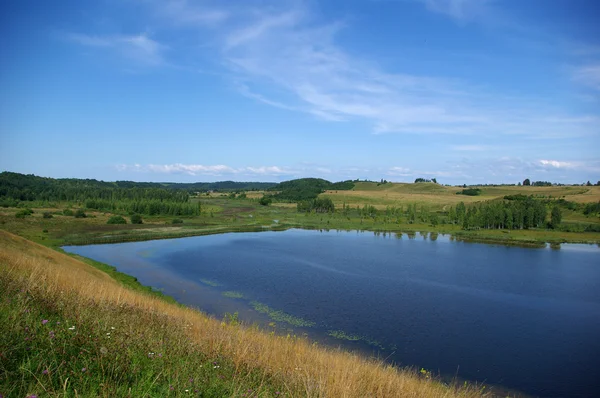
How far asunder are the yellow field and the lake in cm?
7184

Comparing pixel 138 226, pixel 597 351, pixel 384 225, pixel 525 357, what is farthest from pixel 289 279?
pixel 384 225

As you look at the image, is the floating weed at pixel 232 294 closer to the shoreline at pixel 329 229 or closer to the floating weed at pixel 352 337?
the floating weed at pixel 352 337

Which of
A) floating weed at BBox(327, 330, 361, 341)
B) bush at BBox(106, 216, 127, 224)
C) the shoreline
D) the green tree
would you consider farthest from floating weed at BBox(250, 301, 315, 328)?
the green tree

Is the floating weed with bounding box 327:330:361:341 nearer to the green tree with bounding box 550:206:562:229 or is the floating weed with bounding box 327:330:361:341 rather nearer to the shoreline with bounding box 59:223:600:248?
the shoreline with bounding box 59:223:600:248

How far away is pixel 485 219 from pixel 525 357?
68.5 metres

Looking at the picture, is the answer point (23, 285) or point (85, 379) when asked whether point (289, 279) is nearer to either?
point (23, 285)

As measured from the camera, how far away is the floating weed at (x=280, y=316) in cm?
2250

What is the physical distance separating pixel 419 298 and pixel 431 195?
129806mm

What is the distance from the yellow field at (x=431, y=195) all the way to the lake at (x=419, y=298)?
2828 inches

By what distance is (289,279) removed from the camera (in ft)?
111

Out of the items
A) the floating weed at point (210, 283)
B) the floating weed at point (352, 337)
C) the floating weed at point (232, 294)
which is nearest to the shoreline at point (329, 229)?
the floating weed at point (210, 283)

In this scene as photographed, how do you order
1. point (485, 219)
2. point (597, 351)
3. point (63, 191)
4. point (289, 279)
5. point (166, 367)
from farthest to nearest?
point (63, 191), point (485, 219), point (289, 279), point (597, 351), point (166, 367)

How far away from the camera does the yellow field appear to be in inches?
4517

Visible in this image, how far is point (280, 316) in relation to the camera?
23.6m
